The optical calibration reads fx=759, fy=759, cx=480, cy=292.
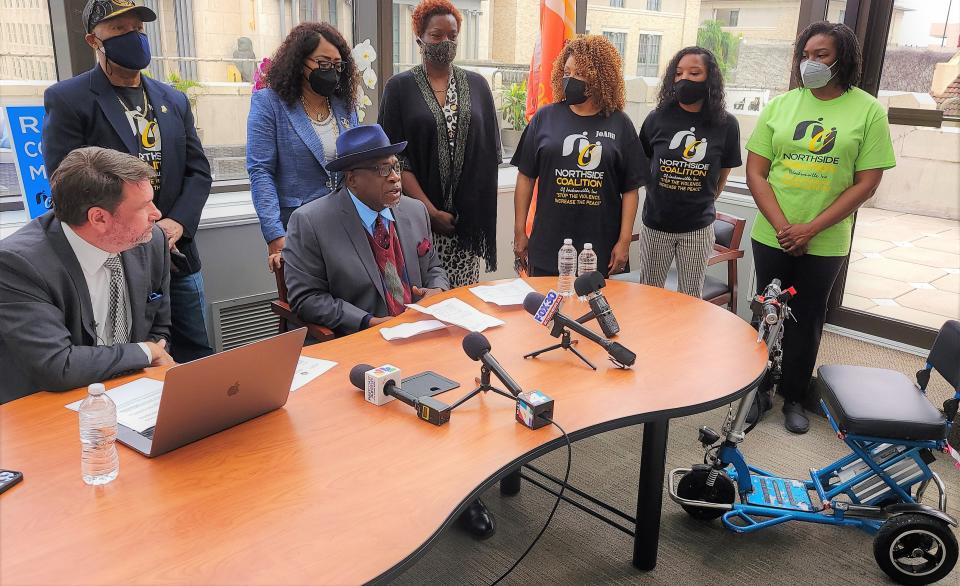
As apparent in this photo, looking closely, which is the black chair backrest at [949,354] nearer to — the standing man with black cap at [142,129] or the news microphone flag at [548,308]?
the news microphone flag at [548,308]

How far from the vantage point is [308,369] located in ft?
6.68

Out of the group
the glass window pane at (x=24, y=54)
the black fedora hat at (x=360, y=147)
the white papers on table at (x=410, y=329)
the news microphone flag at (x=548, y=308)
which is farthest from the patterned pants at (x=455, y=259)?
the glass window pane at (x=24, y=54)

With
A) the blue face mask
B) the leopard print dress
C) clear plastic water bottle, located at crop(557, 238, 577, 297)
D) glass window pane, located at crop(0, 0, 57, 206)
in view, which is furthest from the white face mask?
glass window pane, located at crop(0, 0, 57, 206)

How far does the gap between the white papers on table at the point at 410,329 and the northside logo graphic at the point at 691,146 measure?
1542 mm

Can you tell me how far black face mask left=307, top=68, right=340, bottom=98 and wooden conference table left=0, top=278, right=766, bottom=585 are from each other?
46.0 inches

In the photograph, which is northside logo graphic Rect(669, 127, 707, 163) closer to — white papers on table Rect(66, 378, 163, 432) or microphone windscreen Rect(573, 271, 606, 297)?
microphone windscreen Rect(573, 271, 606, 297)

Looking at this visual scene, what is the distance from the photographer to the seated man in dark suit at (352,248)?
255cm

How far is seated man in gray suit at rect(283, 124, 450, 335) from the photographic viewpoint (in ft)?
8.38

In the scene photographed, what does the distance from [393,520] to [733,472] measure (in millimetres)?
1728

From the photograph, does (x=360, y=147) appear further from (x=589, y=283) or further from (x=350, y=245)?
(x=589, y=283)

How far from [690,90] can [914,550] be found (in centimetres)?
192

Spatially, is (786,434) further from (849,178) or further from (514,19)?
(514,19)

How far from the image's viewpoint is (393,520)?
1402mm

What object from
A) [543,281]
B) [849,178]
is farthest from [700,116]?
[543,281]
